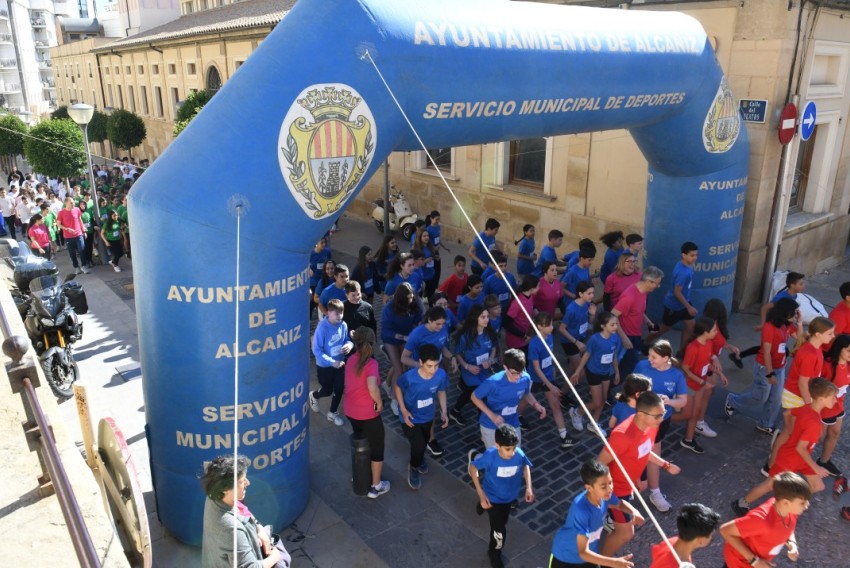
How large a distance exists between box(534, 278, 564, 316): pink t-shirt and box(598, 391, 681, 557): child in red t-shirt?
3.17 meters

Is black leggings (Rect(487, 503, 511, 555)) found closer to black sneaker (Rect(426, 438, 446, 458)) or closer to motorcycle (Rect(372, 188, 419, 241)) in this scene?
black sneaker (Rect(426, 438, 446, 458))

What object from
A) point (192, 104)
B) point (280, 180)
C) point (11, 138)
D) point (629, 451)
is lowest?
point (629, 451)

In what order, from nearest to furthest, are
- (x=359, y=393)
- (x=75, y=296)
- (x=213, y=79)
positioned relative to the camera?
(x=359, y=393) → (x=75, y=296) → (x=213, y=79)

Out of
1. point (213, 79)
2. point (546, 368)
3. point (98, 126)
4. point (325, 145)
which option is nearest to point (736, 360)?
point (546, 368)

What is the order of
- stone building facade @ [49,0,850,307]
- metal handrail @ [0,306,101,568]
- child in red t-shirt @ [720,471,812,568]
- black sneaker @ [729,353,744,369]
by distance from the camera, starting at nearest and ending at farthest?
metal handrail @ [0,306,101,568] < child in red t-shirt @ [720,471,812,568] < black sneaker @ [729,353,744,369] < stone building facade @ [49,0,850,307]

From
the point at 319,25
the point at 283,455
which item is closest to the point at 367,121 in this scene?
the point at 319,25

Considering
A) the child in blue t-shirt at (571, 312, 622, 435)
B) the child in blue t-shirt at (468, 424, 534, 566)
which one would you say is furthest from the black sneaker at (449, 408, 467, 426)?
the child in blue t-shirt at (468, 424, 534, 566)

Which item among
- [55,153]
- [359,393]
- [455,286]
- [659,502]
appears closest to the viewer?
[359,393]

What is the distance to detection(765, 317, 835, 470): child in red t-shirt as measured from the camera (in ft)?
18.5

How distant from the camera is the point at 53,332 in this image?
313 inches

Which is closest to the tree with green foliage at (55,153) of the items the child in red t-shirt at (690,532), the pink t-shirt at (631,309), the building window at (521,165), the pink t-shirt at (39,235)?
the pink t-shirt at (39,235)

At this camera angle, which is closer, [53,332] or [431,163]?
[53,332]

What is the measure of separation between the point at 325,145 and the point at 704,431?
500 cm

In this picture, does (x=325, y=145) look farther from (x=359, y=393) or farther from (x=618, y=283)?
(x=618, y=283)
